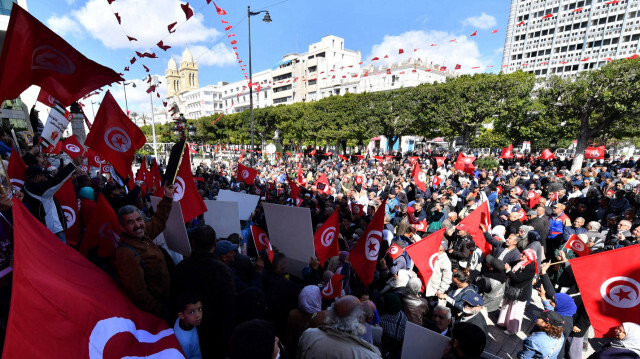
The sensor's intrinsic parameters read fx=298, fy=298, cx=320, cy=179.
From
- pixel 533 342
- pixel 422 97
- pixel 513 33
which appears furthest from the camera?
pixel 513 33

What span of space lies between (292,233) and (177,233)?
1.48 meters

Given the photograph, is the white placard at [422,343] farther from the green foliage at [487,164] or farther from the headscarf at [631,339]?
the green foliage at [487,164]

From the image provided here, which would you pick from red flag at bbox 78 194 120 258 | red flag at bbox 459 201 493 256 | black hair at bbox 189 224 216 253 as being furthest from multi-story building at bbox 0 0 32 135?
red flag at bbox 459 201 493 256

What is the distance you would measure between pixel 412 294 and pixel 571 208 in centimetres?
766

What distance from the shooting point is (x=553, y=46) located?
216 feet

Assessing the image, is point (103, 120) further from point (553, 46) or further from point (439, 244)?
point (553, 46)

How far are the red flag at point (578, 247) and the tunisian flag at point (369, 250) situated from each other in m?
3.80

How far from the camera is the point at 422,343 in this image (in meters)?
2.63

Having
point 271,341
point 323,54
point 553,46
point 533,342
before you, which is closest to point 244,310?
point 271,341

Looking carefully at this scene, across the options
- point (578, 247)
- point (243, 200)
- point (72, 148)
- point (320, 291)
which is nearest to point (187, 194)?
point (243, 200)

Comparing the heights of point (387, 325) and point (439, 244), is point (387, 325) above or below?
below

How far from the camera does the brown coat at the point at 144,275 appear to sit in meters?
2.28

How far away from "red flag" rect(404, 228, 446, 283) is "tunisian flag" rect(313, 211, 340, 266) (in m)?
1.13

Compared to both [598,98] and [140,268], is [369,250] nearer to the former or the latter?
[140,268]
